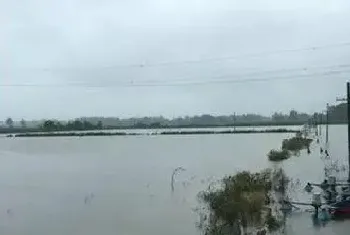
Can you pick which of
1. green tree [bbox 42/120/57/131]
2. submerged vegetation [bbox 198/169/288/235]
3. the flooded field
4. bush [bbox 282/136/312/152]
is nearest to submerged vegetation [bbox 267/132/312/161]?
bush [bbox 282/136/312/152]

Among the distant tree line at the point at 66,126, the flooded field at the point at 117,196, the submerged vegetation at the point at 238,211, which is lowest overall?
the flooded field at the point at 117,196

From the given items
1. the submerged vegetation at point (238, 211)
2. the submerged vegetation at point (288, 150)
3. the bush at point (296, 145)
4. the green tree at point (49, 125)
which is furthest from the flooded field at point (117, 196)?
the green tree at point (49, 125)

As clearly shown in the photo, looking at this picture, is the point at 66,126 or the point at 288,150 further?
the point at 66,126

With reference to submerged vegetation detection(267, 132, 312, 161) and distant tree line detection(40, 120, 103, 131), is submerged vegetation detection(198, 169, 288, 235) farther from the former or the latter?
distant tree line detection(40, 120, 103, 131)

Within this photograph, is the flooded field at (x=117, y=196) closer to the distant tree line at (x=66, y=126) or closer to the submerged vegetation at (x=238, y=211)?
the submerged vegetation at (x=238, y=211)

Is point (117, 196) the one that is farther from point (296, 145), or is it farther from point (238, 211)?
point (296, 145)

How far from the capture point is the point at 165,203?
23766mm

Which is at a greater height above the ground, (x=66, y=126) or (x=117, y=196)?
(x=66, y=126)

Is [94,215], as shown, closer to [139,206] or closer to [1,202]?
[139,206]

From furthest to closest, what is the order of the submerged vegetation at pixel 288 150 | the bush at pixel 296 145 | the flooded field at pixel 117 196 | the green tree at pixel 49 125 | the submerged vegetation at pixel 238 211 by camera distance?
the green tree at pixel 49 125 → the bush at pixel 296 145 → the submerged vegetation at pixel 288 150 → the flooded field at pixel 117 196 → the submerged vegetation at pixel 238 211

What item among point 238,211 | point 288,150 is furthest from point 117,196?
point 288,150

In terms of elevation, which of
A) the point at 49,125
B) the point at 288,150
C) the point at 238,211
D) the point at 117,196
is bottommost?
the point at 117,196

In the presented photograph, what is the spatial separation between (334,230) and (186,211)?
5.94m

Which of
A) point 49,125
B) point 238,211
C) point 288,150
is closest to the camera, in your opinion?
point 238,211
